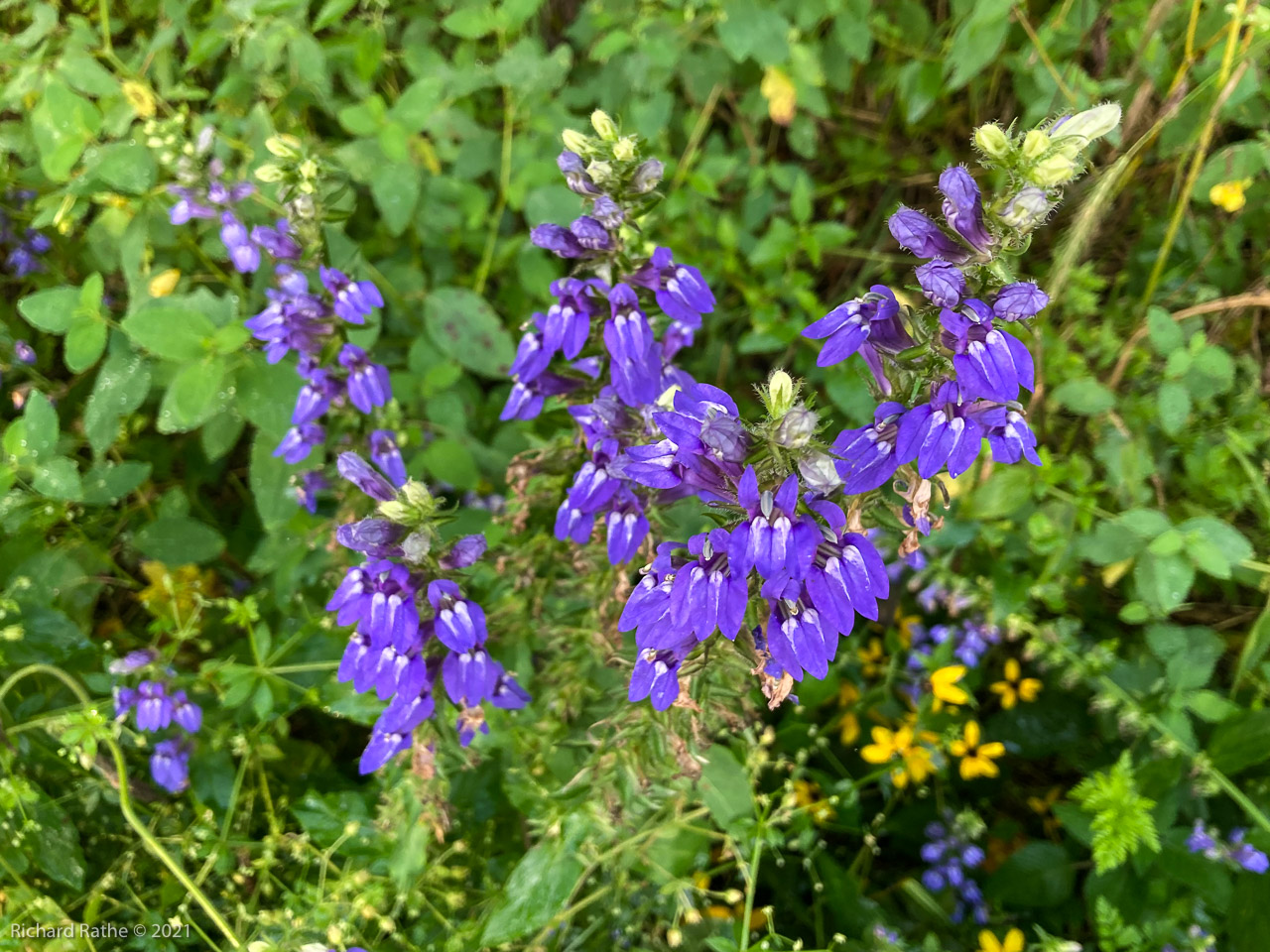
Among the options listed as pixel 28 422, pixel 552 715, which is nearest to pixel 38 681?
pixel 28 422

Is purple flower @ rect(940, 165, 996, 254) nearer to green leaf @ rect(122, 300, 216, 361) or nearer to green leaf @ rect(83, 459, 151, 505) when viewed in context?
green leaf @ rect(122, 300, 216, 361)

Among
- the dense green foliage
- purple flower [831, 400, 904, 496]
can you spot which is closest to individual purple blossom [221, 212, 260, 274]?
the dense green foliage

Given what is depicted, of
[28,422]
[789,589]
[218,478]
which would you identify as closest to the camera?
[789,589]

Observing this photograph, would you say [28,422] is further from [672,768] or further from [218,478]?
[672,768]

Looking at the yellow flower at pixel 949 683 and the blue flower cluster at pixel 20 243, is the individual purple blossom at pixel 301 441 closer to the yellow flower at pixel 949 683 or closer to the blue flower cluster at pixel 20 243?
the blue flower cluster at pixel 20 243

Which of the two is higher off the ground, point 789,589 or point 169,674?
point 789,589

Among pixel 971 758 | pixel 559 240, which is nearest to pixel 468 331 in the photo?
pixel 559 240

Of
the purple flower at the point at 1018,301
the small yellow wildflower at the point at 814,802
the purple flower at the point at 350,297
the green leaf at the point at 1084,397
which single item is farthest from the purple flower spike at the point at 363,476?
the green leaf at the point at 1084,397

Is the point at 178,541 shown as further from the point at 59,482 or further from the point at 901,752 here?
the point at 901,752
